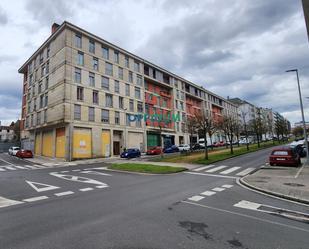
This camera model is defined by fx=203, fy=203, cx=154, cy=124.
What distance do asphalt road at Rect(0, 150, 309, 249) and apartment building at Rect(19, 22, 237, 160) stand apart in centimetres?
2335

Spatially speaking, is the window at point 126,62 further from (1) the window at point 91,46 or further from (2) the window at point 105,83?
(1) the window at point 91,46

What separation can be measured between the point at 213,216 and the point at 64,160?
27662 mm

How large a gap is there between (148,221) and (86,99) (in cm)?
2963

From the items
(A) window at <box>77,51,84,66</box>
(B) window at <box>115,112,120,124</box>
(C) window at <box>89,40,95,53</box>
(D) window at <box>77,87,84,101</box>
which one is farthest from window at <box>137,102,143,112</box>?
(A) window at <box>77,51,84,66</box>

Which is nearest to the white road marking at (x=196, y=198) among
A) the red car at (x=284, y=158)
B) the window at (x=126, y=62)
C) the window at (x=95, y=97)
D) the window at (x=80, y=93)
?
the red car at (x=284, y=158)

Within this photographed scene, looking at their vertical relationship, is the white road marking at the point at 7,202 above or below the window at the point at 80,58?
below

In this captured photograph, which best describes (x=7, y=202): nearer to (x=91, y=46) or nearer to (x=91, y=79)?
(x=91, y=79)

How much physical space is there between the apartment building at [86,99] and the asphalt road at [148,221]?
23.3 meters

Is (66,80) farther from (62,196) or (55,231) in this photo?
(55,231)

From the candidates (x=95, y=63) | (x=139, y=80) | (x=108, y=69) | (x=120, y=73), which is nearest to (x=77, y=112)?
(x=95, y=63)

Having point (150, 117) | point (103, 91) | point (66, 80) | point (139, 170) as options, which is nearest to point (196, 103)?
point (150, 117)

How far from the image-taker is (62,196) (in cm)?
817

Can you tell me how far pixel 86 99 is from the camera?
3219 cm

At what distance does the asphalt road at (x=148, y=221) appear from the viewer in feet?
13.7
